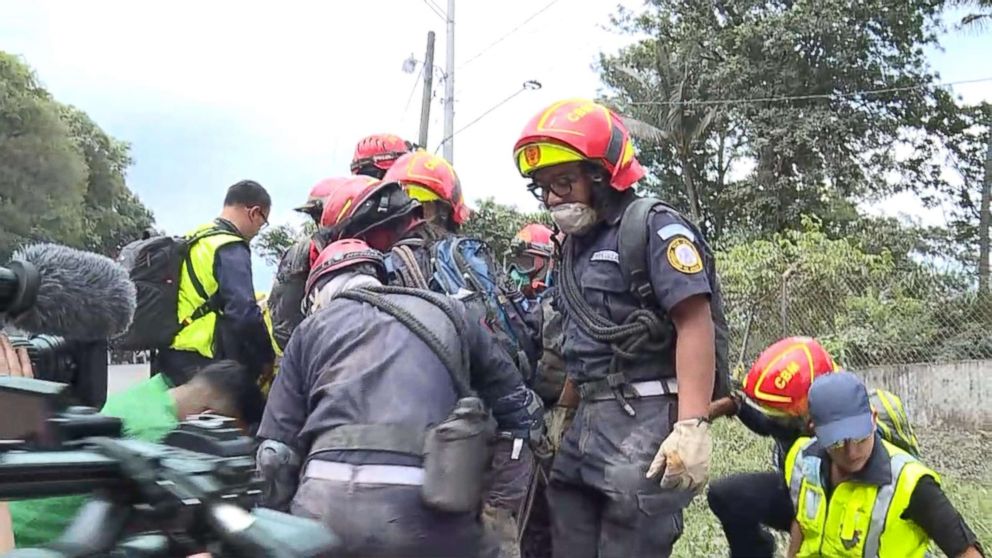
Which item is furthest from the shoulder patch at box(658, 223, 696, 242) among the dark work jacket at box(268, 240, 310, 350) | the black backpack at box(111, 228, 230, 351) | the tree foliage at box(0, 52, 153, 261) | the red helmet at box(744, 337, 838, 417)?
the tree foliage at box(0, 52, 153, 261)

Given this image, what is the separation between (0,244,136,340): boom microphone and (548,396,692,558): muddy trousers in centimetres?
145

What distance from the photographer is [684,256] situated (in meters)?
2.88

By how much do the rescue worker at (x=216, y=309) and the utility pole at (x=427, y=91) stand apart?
42.1 ft

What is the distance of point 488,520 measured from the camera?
3287 mm

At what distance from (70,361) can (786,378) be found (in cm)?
263

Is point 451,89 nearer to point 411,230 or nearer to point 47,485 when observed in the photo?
point 411,230

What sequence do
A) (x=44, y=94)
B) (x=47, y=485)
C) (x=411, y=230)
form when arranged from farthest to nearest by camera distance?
(x=44, y=94) → (x=411, y=230) → (x=47, y=485)

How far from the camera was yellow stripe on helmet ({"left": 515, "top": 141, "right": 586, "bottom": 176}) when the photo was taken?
120 inches

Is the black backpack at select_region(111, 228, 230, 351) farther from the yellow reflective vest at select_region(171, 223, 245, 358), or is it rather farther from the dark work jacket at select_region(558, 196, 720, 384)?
the dark work jacket at select_region(558, 196, 720, 384)

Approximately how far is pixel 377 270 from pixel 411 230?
67 centimetres

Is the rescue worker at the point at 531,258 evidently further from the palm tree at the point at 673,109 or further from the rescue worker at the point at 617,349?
the palm tree at the point at 673,109

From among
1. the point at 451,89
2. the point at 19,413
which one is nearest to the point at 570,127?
the point at 19,413

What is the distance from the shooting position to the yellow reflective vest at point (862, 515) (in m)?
3.21

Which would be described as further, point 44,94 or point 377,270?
point 44,94
